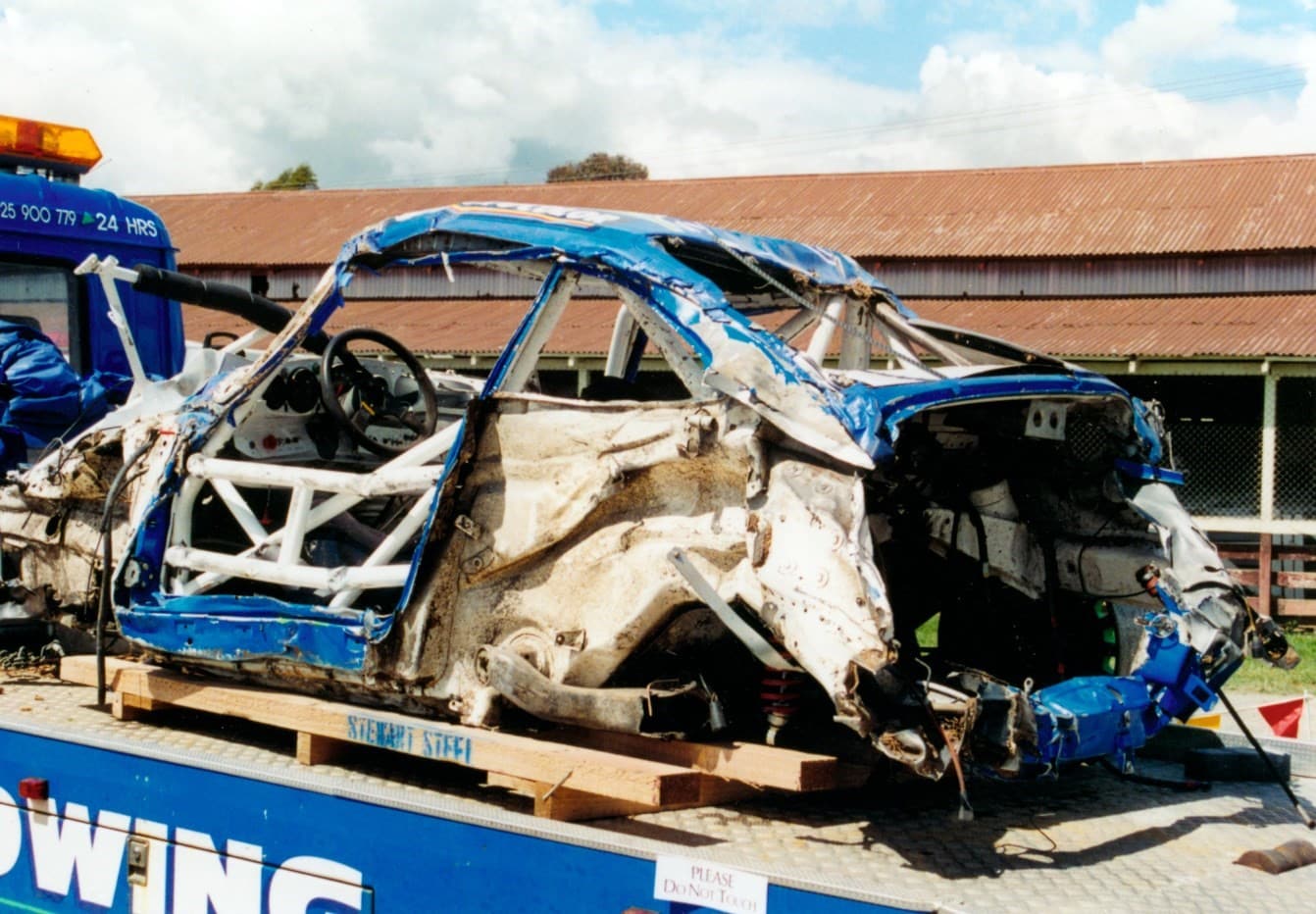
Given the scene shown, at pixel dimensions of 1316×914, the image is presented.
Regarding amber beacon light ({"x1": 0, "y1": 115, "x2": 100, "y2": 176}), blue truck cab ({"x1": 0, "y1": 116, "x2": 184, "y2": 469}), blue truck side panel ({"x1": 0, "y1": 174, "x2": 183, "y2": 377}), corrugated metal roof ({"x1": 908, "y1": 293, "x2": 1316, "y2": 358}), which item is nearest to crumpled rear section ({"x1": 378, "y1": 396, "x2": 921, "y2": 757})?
blue truck cab ({"x1": 0, "y1": 116, "x2": 184, "y2": 469})

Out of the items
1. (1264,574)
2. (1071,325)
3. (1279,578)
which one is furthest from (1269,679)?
(1071,325)

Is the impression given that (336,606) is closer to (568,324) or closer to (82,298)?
(82,298)

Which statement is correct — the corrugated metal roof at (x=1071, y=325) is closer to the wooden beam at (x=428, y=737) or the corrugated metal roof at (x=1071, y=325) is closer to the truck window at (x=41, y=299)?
the truck window at (x=41, y=299)

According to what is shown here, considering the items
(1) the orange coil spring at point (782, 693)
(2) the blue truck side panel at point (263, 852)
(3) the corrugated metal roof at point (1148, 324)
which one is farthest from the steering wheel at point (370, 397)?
(3) the corrugated metal roof at point (1148, 324)

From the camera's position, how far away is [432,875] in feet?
12.2

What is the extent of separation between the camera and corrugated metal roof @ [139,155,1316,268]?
18859mm

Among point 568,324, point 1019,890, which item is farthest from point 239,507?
point 568,324

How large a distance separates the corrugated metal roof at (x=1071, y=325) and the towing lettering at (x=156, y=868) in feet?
39.0

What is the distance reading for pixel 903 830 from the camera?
4230mm

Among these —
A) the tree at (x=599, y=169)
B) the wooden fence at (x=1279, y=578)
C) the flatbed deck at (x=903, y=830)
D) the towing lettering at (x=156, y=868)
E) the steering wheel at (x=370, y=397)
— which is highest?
the tree at (x=599, y=169)

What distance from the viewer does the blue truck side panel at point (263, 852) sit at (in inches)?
139

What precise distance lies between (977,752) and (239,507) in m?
2.66

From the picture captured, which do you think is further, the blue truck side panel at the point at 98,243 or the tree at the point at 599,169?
the tree at the point at 599,169

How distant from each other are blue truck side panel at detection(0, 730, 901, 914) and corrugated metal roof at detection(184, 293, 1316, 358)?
11.9 meters
